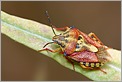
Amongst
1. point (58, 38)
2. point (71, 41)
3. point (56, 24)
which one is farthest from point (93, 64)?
point (56, 24)

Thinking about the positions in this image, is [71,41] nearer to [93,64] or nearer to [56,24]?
[93,64]

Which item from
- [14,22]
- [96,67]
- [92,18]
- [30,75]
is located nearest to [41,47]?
[14,22]

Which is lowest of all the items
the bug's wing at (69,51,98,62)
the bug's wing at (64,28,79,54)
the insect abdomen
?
the insect abdomen

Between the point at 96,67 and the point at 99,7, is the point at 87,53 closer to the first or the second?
the point at 96,67

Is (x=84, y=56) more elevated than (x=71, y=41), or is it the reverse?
(x=71, y=41)

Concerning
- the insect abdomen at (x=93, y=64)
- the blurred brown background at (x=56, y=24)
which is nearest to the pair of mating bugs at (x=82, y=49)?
the insect abdomen at (x=93, y=64)

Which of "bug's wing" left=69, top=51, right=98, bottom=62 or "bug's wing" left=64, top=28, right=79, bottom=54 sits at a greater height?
"bug's wing" left=64, top=28, right=79, bottom=54

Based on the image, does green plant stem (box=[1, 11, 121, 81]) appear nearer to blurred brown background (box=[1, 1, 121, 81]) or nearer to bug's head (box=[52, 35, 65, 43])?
bug's head (box=[52, 35, 65, 43])

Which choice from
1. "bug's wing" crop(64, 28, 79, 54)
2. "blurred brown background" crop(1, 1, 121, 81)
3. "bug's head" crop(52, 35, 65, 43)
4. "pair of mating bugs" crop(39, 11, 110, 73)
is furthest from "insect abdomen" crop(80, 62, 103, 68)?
"blurred brown background" crop(1, 1, 121, 81)
